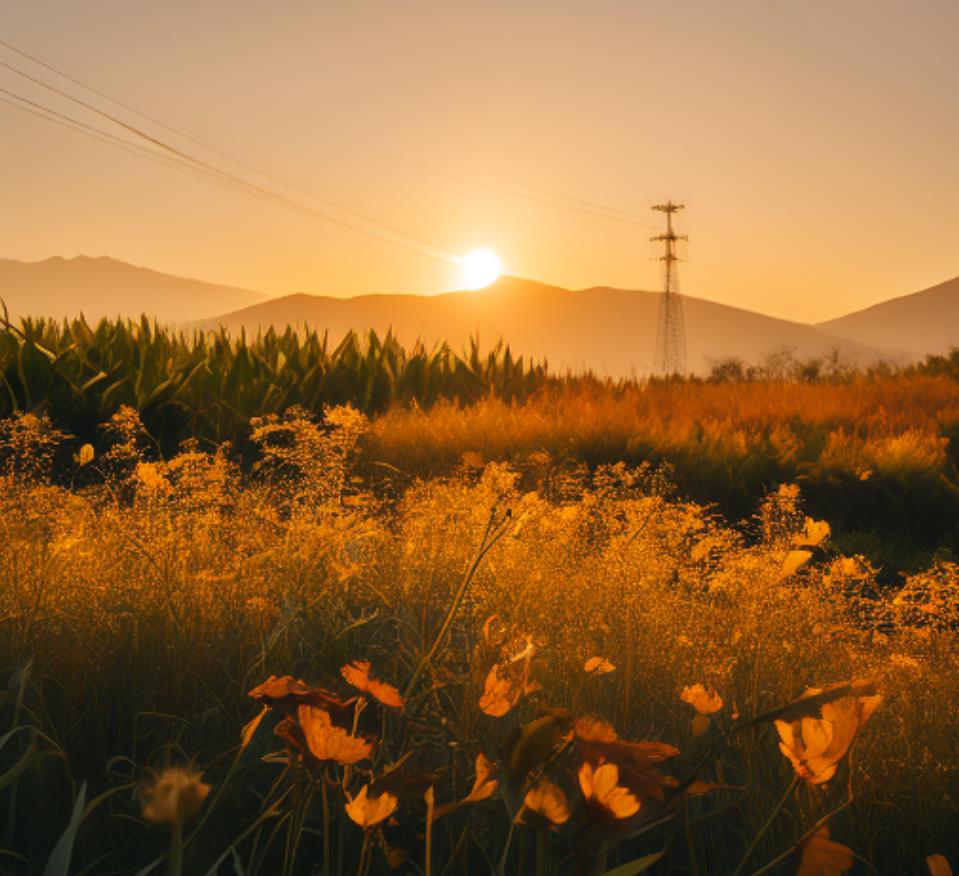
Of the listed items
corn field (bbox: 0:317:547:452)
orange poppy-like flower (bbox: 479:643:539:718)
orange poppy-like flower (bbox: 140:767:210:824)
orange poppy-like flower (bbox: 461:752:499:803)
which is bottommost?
orange poppy-like flower (bbox: 461:752:499:803)

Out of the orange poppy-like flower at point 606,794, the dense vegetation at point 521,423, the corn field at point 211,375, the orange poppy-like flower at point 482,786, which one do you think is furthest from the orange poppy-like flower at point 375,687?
the corn field at point 211,375

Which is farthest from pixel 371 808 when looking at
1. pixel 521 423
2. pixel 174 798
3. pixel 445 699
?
pixel 521 423

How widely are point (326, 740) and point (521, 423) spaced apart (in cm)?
607

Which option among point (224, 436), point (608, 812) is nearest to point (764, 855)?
point (608, 812)

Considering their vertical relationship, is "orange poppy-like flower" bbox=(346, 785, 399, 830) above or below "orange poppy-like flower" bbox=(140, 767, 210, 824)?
below

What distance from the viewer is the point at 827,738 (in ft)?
2.93

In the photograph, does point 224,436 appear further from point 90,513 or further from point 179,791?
point 179,791

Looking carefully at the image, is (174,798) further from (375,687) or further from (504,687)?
(504,687)

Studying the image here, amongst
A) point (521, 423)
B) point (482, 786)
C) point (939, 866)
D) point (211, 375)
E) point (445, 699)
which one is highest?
point (211, 375)

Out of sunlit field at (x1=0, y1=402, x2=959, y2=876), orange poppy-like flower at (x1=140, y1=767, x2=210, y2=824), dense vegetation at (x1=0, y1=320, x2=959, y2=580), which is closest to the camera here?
orange poppy-like flower at (x1=140, y1=767, x2=210, y2=824)

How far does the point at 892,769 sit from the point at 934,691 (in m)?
0.49

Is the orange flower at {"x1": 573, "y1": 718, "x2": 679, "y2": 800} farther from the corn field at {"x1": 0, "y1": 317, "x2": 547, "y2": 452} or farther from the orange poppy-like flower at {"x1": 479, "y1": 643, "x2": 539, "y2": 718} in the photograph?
the corn field at {"x1": 0, "y1": 317, "x2": 547, "y2": 452}

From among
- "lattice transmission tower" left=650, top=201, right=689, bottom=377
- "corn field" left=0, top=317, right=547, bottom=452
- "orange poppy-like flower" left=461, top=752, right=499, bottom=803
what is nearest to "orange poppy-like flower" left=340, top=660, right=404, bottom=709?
"orange poppy-like flower" left=461, top=752, right=499, bottom=803

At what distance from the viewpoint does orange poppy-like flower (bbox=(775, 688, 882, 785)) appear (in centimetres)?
88
